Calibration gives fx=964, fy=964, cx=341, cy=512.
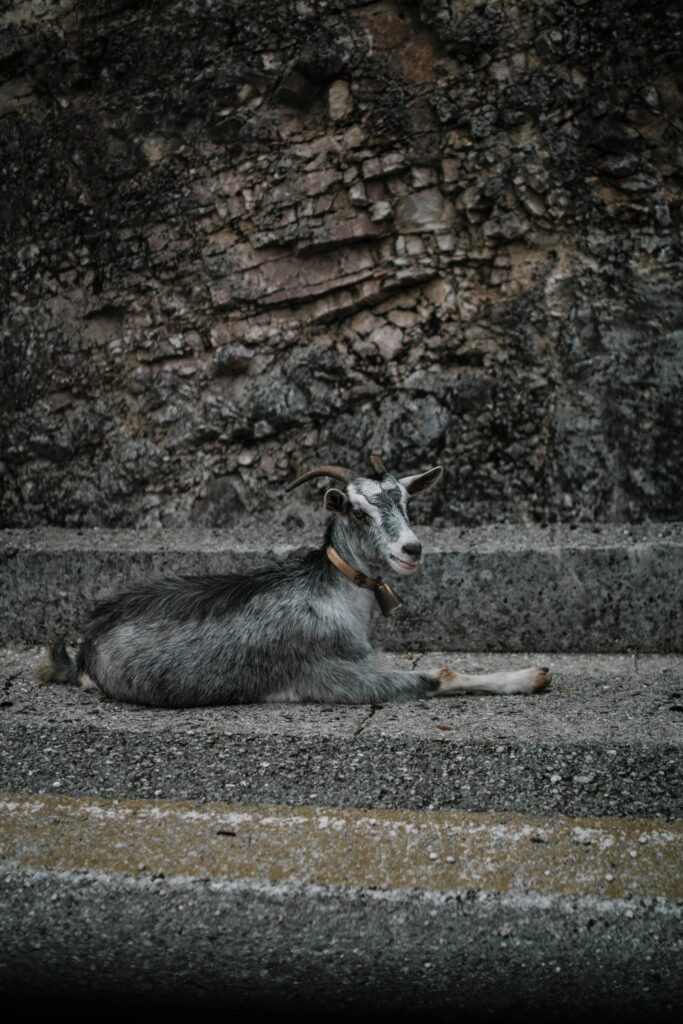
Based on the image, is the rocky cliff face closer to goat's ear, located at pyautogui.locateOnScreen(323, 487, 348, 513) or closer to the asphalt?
goat's ear, located at pyautogui.locateOnScreen(323, 487, 348, 513)

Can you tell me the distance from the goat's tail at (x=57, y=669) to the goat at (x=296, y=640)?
1.45 ft

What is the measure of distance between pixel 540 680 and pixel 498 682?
7.5 inches

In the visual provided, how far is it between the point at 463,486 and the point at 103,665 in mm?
2569

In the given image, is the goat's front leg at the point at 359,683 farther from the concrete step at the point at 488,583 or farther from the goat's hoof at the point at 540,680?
the concrete step at the point at 488,583

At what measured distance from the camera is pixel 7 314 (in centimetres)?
695

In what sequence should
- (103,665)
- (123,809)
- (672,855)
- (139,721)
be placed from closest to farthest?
(672,855)
(123,809)
(139,721)
(103,665)

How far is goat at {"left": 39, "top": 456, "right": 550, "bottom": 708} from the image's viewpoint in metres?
4.38

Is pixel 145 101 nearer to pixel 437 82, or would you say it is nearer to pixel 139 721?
pixel 437 82

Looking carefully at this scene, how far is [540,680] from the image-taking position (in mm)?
4434

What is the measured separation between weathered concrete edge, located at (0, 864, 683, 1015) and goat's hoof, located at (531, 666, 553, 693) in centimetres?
189

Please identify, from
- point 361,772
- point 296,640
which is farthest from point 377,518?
point 361,772

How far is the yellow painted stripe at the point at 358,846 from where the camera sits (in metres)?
2.69

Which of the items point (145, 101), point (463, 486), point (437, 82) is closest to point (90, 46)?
point (145, 101)

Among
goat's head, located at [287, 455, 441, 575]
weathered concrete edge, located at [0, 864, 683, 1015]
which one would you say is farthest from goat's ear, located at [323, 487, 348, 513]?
weathered concrete edge, located at [0, 864, 683, 1015]
